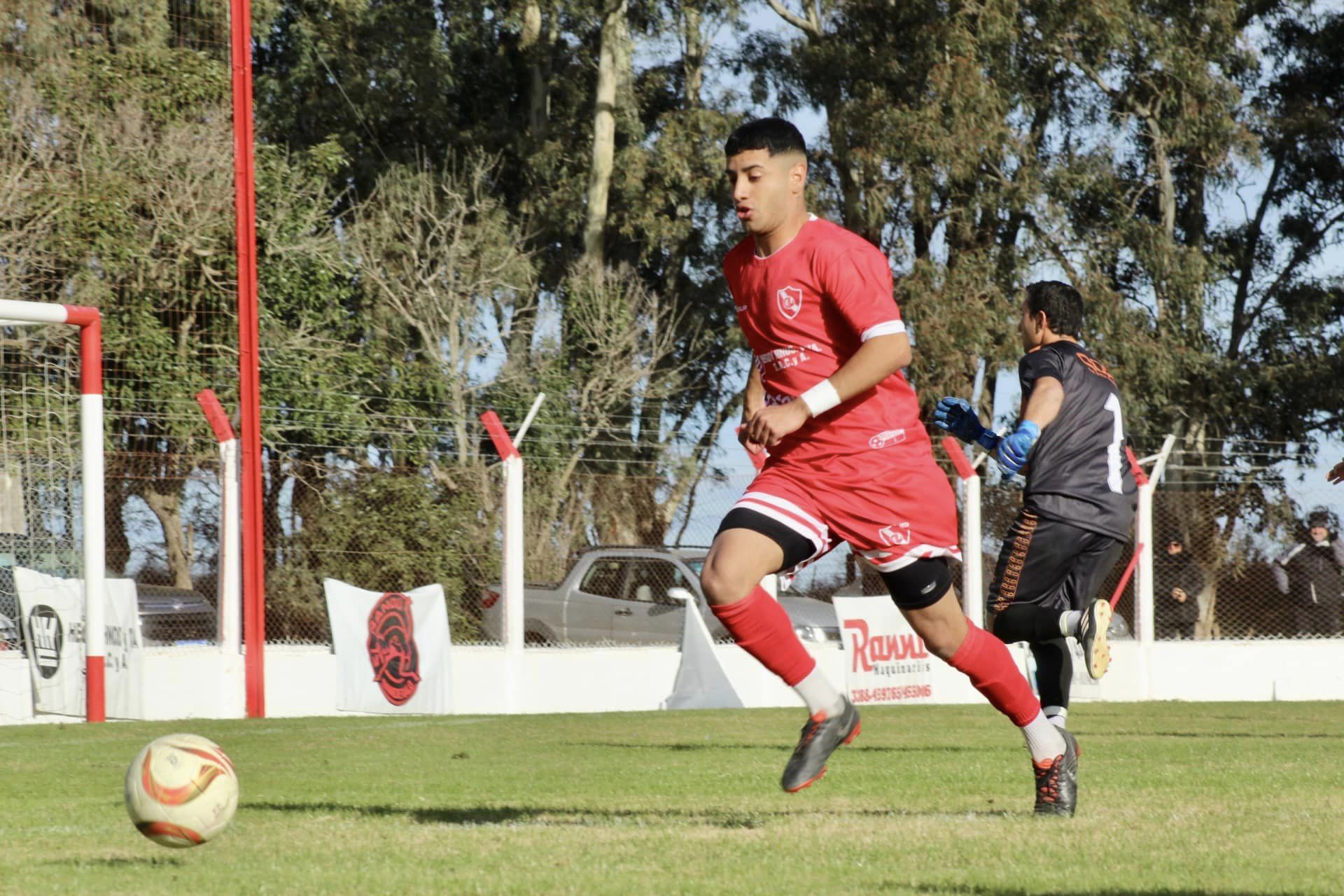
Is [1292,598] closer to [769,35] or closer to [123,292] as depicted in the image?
[123,292]

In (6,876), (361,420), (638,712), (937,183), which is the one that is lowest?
(638,712)

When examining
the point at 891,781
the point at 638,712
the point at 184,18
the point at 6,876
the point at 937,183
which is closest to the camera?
the point at 6,876

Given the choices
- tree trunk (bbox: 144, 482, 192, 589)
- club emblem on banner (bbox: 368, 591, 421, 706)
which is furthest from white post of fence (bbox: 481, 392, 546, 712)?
tree trunk (bbox: 144, 482, 192, 589)

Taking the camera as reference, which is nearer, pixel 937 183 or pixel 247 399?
pixel 247 399

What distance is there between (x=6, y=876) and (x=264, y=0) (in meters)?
24.4

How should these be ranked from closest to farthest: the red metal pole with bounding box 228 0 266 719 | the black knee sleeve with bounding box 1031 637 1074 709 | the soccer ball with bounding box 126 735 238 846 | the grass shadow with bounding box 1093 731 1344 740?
the soccer ball with bounding box 126 735 238 846 < the black knee sleeve with bounding box 1031 637 1074 709 < the grass shadow with bounding box 1093 731 1344 740 < the red metal pole with bounding box 228 0 266 719

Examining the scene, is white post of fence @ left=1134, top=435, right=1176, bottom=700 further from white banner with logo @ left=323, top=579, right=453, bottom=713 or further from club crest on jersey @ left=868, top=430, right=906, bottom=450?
club crest on jersey @ left=868, top=430, right=906, bottom=450

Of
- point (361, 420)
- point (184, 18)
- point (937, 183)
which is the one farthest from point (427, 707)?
point (937, 183)

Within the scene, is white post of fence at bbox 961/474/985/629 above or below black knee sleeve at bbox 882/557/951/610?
below

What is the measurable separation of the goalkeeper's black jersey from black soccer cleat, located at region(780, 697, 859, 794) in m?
2.13

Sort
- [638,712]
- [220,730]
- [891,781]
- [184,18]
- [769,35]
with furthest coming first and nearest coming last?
[769,35], [184,18], [638,712], [220,730], [891,781]

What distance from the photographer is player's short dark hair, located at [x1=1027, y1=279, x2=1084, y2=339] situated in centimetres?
679

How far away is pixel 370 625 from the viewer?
13203mm

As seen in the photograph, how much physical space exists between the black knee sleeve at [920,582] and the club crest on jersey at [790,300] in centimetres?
81
